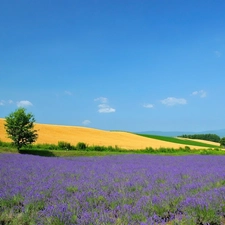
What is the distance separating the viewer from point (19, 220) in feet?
12.7

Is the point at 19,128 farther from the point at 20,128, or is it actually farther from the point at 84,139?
the point at 84,139

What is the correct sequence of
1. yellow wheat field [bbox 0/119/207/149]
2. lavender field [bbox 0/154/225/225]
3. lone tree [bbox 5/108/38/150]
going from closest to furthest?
1. lavender field [bbox 0/154/225/225]
2. lone tree [bbox 5/108/38/150]
3. yellow wheat field [bbox 0/119/207/149]

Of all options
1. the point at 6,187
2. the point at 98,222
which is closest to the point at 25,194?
the point at 6,187

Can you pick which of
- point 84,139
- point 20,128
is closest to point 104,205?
point 20,128

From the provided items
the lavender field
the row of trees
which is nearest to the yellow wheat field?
the row of trees

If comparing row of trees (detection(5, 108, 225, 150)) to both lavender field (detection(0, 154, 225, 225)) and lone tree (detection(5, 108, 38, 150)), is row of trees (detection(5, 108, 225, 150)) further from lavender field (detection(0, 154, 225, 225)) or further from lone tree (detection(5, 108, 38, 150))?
lavender field (detection(0, 154, 225, 225))

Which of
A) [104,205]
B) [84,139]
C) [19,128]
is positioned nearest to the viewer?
[104,205]

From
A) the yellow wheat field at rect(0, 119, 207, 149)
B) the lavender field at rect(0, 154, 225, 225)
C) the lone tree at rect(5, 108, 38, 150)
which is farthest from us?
the yellow wheat field at rect(0, 119, 207, 149)

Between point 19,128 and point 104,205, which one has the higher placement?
point 19,128

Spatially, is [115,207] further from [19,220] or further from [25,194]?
[25,194]

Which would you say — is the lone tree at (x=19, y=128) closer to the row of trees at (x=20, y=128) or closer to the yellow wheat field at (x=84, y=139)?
the row of trees at (x=20, y=128)

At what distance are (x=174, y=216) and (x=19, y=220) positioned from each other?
2.40 metres

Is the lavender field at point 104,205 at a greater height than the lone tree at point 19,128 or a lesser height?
lesser

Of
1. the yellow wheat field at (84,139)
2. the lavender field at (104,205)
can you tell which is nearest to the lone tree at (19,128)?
the yellow wheat field at (84,139)
